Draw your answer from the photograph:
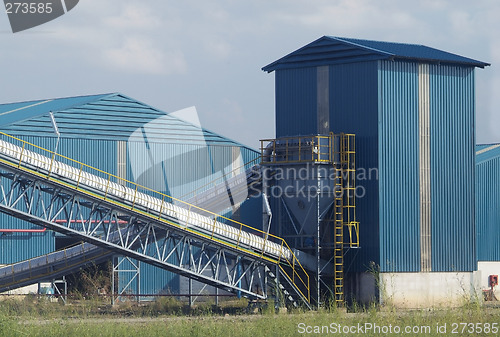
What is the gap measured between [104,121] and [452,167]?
20.4 metres

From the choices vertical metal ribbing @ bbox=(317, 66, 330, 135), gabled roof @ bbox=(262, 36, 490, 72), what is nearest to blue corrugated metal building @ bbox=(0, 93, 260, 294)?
gabled roof @ bbox=(262, 36, 490, 72)

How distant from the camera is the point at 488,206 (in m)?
53.5

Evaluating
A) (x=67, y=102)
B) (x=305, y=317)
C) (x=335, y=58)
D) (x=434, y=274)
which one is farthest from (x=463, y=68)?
(x=67, y=102)

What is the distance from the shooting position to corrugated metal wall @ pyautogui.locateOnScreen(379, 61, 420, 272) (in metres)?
42.4

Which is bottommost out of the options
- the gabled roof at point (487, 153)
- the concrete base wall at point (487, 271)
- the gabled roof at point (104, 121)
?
the concrete base wall at point (487, 271)

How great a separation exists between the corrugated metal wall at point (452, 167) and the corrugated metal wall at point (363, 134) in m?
3.46

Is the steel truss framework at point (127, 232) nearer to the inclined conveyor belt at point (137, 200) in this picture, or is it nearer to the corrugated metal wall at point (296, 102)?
the inclined conveyor belt at point (137, 200)

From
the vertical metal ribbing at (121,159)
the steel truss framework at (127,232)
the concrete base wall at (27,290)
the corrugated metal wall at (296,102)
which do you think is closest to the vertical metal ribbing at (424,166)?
the corrugated metal wall at (296,102)

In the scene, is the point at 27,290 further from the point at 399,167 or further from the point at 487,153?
the point at 487,153

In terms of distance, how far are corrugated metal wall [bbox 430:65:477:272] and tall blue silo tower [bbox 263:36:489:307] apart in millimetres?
51

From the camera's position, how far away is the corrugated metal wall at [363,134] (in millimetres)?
42375

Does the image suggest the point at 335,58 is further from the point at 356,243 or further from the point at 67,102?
the point at 67,102

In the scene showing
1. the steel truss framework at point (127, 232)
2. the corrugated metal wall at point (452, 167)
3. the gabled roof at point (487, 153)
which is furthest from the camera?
the gabled roof at point (487, 153)

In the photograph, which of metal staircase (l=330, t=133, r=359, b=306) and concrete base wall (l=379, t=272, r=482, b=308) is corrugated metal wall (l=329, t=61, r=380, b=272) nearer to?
metal staircase (l=330, t=133, r=359, b=306)
